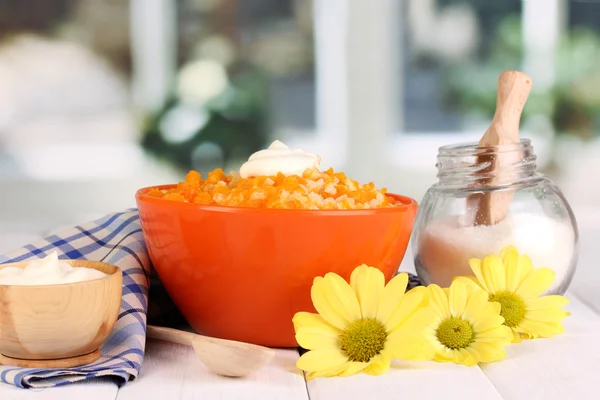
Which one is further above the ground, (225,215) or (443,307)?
(225,215)

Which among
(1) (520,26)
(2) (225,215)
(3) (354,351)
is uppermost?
(1) (520,26)

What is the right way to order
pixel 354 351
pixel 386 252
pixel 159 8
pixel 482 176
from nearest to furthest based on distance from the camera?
pixel 354 351 → pixel 386 252 → pixel 482 176 → pixel 159 8

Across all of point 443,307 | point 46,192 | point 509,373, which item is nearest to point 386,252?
point 443,307

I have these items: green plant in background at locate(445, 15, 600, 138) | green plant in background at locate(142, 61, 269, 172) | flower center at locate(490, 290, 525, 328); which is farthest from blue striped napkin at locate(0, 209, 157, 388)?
green plant in background at locate(445, 15, 600, 138)

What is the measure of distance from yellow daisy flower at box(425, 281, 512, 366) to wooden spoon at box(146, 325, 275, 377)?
0.66ft

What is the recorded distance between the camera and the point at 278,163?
0.98 m

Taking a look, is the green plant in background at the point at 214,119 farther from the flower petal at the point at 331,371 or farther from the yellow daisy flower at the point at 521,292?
the flower petal at the point at 331,371

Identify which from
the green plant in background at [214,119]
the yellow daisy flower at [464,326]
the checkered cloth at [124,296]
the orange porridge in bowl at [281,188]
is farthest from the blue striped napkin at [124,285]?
the green plant in background at [214,119]

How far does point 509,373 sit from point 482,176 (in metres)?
0.32

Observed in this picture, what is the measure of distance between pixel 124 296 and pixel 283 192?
0.81ft

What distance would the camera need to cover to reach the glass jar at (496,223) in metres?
1.07

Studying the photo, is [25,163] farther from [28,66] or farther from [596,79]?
[596,79]

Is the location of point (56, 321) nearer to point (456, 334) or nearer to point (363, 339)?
point (363, 339)

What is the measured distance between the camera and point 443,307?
926mm
